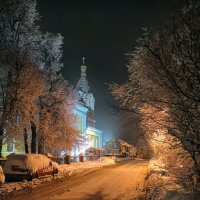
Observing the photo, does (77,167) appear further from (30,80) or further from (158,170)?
(158,170)

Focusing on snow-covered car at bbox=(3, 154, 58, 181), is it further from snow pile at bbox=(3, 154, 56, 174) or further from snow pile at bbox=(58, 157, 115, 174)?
snow pile at bbox=(58, 157, 115, 174)

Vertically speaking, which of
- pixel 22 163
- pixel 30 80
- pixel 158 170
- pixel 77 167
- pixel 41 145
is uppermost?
pixel 30 80

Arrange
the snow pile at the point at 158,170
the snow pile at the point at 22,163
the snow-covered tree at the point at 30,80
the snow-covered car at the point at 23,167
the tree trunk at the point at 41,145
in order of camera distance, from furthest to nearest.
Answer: the tree trunk at the point at 41,145 → the snow-covered tree at the point at 30,80 → the snow pile at the point at 158,170 → the snow pile at the point at 22,163 → the snow-covered car at the point at 23,167

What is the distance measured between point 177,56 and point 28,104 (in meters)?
22.0

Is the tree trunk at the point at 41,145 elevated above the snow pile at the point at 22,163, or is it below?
above

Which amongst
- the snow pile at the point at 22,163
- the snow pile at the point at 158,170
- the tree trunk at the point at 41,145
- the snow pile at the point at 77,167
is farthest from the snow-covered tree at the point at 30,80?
the snow pile at the point at 158,170

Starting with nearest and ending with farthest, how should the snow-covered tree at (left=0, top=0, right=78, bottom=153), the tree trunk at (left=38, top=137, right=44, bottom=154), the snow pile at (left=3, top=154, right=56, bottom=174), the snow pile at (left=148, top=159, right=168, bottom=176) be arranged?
the snow pile at (left=3, top=154, right=56, bottom=174) < the snow pile at (left=148, top=159, right=168, bottom=176) < the snow-covered tree at (left=0, top=0, right=78, bottom=153) < the tree trunk at (left=38, top=137, right=44, bottom=154)

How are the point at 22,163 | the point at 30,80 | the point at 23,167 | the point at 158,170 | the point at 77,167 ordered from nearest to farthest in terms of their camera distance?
the point at 23,167
the point at 22,163
the point at 158,170
the point at 30,80
the point at 77,167

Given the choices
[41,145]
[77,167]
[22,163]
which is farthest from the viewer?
[41,145]

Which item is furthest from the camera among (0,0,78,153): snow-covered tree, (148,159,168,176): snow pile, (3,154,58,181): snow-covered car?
(0,0,78,153): snow-covered tree

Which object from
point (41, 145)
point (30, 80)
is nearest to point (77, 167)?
point (41, 145)

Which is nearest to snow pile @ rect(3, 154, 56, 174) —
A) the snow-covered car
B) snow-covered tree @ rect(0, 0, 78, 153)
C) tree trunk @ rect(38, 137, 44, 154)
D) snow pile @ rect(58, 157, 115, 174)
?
the snow-covered car

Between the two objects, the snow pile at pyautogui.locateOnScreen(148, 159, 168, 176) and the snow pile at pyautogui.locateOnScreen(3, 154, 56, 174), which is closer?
the snow pile at pyautogui.locateOnScreen(3, 154, 56, 174)

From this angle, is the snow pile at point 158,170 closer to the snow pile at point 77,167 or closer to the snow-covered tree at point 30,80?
the snow pile at point 77,167
